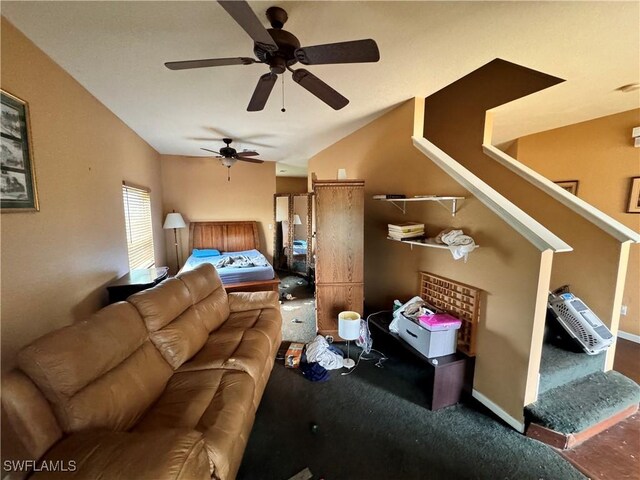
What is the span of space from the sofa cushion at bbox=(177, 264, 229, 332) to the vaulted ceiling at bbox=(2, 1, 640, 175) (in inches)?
68.6

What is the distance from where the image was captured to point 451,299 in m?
2.31

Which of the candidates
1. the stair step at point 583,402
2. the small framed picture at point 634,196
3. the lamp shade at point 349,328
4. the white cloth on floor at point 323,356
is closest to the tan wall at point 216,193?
the white cloth on floor at point 323,356

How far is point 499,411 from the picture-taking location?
192 cm

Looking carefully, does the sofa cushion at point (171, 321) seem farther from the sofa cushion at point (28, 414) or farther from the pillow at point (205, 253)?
the pillow at point (205, 253)

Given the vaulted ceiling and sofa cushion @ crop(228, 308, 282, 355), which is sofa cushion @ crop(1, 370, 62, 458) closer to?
sofa cushion @ crop(228, 308, 282, 355)

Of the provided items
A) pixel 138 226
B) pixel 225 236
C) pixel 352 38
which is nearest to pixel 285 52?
pixel 352 38

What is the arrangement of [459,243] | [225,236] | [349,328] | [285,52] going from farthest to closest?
[225,236] < [349,328] < [459,243] < [285,52]

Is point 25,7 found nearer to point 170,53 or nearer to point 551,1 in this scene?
point 170,53

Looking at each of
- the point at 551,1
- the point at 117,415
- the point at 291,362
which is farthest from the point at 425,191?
the point at 117,415

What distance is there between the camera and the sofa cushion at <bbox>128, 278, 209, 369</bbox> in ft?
5.96

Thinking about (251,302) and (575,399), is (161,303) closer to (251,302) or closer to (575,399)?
(251,302)

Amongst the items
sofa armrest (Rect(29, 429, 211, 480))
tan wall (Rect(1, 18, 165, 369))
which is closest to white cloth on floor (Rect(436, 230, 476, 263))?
sofa armrest (Rect(29, 429, 211, 480))

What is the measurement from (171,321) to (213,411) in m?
0.83

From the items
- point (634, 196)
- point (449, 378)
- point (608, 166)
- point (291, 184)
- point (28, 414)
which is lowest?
point (449, 378)
